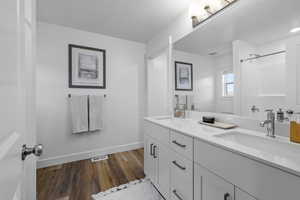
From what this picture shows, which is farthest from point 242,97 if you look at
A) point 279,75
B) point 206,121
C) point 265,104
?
point 206,121

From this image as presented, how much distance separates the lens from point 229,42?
51.8 inches

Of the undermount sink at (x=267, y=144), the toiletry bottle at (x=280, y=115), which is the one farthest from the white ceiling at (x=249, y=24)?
the undermount sink at (x=267, y=144)

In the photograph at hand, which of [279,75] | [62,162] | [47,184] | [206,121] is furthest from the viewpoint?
[62,162]

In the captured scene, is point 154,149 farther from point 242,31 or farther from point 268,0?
point 268,0

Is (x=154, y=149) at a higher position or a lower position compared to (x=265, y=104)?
lower

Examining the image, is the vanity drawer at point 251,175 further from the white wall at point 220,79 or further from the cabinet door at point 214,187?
the white wall at point 220,79

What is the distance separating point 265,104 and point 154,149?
1.13 m

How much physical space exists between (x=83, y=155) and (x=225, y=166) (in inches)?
92.4

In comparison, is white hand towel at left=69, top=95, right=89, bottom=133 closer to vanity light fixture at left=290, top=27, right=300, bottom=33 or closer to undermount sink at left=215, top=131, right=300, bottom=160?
undermount sink at left=215, top=131, right=300, bottom=160

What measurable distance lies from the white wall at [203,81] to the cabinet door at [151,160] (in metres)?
0.77

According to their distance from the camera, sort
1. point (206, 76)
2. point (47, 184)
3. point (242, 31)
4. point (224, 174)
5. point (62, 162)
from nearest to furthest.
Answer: point (224, 174)
point (242, 31)
point (206, 76)
point (47, 184)
point (62, 162)

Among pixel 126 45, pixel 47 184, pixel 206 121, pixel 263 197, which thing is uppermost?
pixel 126 45

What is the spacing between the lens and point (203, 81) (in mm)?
1621

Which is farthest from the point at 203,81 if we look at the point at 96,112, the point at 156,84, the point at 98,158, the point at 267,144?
the point at 98,158
